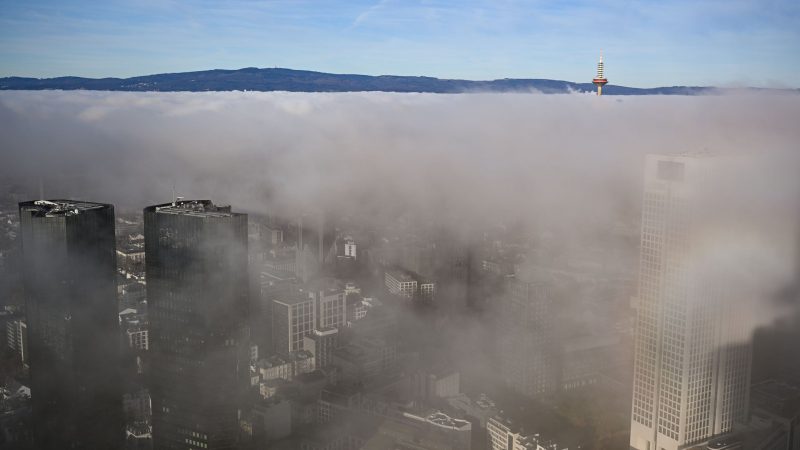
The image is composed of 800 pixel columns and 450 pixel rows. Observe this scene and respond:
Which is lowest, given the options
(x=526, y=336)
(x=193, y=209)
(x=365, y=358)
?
(x=365, y=358)

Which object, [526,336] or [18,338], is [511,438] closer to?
[526,336]

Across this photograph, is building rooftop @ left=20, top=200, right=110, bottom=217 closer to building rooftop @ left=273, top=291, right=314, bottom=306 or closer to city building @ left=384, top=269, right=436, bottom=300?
building rooftop @ left=273, top=291, right=314, bottom=306

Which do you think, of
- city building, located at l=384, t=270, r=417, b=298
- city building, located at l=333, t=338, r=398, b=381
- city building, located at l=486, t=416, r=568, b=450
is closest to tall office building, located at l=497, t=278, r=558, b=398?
city building, located at l=486, t=416, r=568, b=450

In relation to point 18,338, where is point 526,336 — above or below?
below

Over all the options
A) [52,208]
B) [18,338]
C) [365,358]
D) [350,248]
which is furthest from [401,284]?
[52,208]

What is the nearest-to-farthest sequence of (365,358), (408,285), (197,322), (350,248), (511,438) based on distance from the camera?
(197,322)
(511,438)
(365,358)
(408,285)
(350,248)

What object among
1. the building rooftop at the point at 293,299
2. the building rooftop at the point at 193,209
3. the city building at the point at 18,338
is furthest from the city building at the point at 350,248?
the city building at the point at 18,338

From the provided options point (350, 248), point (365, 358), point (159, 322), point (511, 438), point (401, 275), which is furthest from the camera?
point (350, 248)
